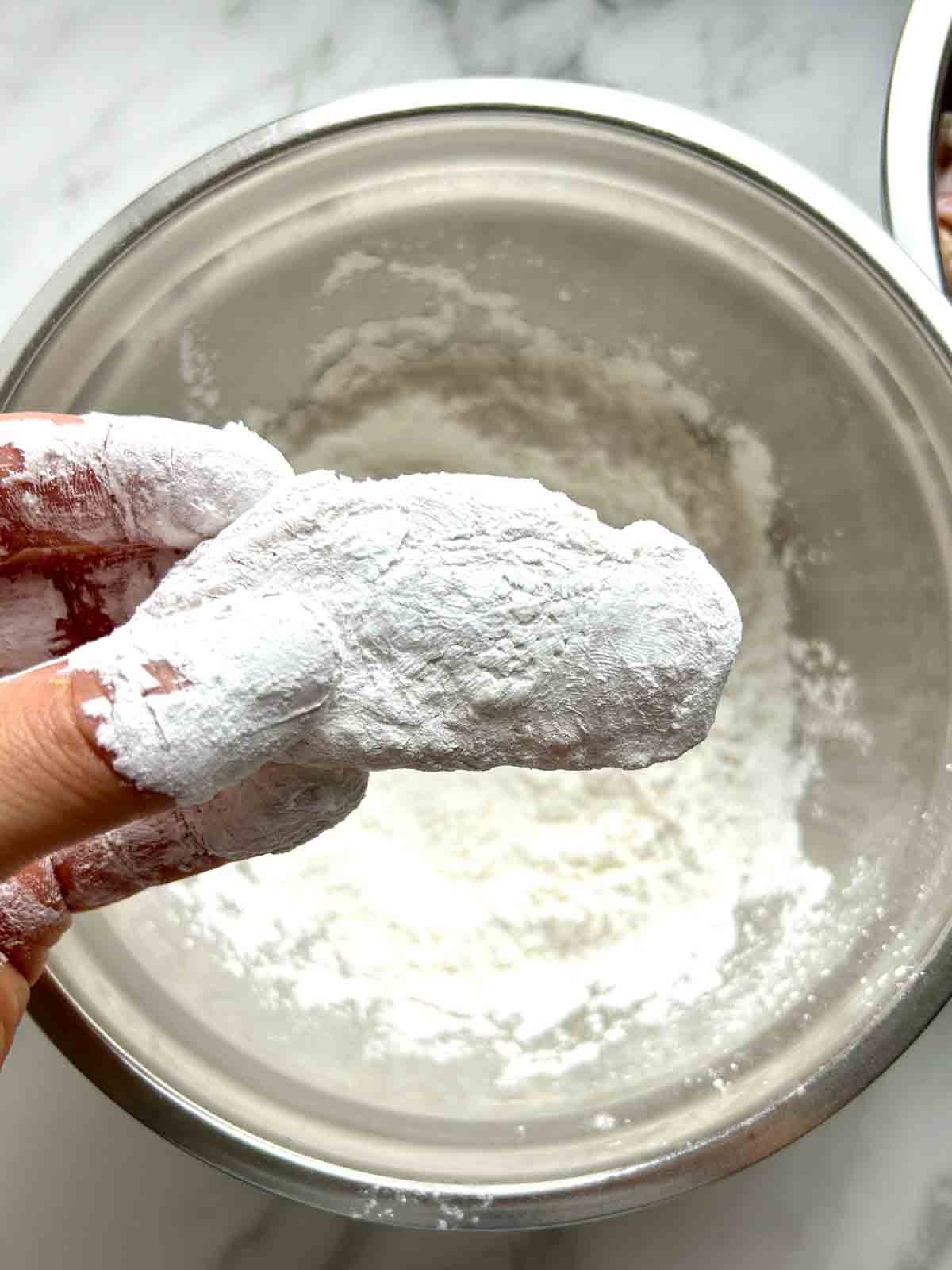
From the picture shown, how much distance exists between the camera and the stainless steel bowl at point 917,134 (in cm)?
79

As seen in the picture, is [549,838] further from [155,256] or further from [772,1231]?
[155,256]

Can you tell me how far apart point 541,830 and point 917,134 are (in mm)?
529

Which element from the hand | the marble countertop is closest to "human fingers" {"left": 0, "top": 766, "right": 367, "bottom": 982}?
the hand

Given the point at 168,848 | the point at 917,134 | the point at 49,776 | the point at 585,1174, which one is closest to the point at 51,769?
the point at 49,776

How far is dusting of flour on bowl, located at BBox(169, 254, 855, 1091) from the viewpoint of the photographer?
82cm

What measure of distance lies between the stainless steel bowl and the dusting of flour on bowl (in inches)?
6.4

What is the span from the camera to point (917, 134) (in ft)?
2.59

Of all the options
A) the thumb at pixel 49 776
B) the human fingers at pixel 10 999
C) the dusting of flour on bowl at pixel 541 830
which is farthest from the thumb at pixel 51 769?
the dusting of flour on bowl at pixel 541 830

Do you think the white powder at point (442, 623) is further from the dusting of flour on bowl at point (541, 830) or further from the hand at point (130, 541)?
the dusting of flour on bowl at point (541, 830)

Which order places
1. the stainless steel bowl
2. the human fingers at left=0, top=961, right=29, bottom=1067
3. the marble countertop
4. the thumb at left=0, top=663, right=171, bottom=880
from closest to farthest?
the thumb at left=0, top=663, right=171, bottom=880, the human fingers at left=0, top=961, right=29, bottom=1067, the stainless steel bowl, the marble countertop

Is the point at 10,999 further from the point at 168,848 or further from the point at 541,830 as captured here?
the point at 541,830

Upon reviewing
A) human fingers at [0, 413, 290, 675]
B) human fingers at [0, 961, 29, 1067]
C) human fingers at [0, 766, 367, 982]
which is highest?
human fingers at [0, 413, 290, 675]

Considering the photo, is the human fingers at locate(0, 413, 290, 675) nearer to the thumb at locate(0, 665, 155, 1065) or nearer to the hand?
the hand

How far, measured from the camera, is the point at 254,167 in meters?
0.75
